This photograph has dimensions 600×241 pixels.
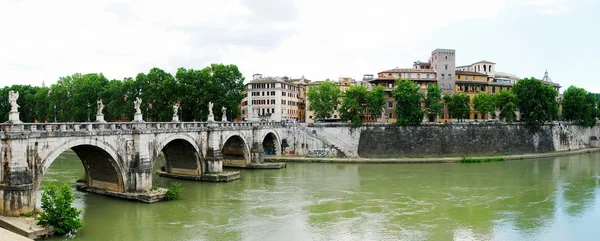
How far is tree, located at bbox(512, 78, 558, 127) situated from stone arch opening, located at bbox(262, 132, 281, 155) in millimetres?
31370

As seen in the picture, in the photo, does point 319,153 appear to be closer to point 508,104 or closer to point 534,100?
point 508,104

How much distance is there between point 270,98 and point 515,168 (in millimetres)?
36603

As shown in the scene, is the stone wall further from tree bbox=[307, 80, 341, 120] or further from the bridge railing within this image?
the bridge railing

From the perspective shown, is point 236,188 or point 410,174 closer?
point 236,188

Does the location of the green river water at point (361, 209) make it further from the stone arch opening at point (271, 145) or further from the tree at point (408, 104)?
the tree at point (408, 104)

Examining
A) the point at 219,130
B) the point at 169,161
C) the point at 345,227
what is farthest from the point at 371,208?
the point at 169,161

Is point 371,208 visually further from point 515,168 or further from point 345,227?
point 515,168

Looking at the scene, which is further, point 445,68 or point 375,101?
point 445,68

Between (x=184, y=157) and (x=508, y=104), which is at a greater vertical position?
(x=508, y=104)

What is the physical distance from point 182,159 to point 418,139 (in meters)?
28.9

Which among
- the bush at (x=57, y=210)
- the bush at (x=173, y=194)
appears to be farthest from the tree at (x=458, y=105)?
the bush at (x=57, y=210)

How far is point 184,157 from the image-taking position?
1352 inches

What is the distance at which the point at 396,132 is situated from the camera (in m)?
52.0

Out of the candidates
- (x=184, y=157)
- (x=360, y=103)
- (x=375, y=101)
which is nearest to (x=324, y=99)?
(x=360, y=103)
